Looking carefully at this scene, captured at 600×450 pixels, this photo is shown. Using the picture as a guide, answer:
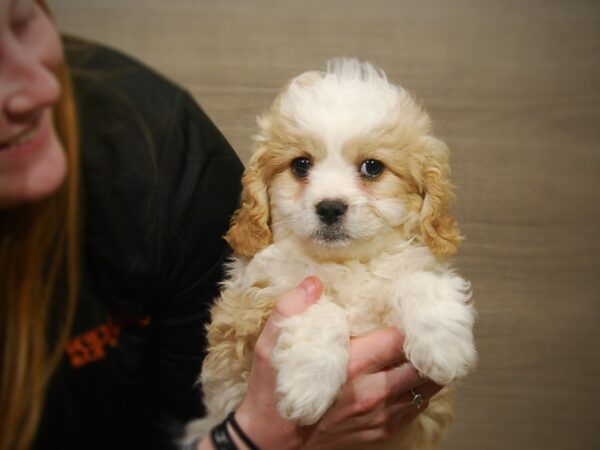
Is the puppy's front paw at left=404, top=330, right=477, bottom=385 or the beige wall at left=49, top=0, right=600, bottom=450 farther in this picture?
the beige wall at left=49, top=0, right=600, bottom=450

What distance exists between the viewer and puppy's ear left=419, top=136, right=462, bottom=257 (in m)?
1.01

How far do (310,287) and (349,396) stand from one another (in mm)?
185

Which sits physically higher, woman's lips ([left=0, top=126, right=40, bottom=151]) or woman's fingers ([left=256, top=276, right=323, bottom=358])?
woman's lips ([left=0, top=126, right=40, bottom=151])

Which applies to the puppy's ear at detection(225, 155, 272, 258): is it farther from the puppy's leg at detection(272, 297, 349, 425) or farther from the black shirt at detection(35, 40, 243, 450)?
the puppy's leg at detection(272, 297, 349, 425)

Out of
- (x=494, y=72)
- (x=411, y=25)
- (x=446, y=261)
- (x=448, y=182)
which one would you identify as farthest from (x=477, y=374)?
(x=411, y=25)

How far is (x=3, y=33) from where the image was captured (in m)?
0.83

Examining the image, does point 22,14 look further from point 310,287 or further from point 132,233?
point 310,287

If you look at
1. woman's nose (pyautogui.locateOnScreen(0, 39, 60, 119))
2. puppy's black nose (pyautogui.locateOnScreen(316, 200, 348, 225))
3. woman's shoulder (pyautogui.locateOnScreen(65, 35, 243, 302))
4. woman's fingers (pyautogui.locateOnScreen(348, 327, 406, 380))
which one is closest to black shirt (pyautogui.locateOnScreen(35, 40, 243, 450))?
woman's shoulder (pyautogui.locateOnScreen(65, 35, 243, 302))

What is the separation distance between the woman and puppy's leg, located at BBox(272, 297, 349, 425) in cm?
4

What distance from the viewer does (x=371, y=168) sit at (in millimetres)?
995

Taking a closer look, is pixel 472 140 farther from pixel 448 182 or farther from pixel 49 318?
pixel 49 318

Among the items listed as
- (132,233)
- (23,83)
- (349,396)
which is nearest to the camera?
(23,83)

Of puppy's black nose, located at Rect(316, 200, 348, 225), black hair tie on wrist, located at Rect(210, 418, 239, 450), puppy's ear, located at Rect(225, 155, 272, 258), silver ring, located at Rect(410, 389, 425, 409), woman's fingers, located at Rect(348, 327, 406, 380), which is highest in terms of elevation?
puppy's black nose, located at Rect(316, 200, 348, 225)

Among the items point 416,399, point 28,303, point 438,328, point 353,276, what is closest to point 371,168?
point 353,276
